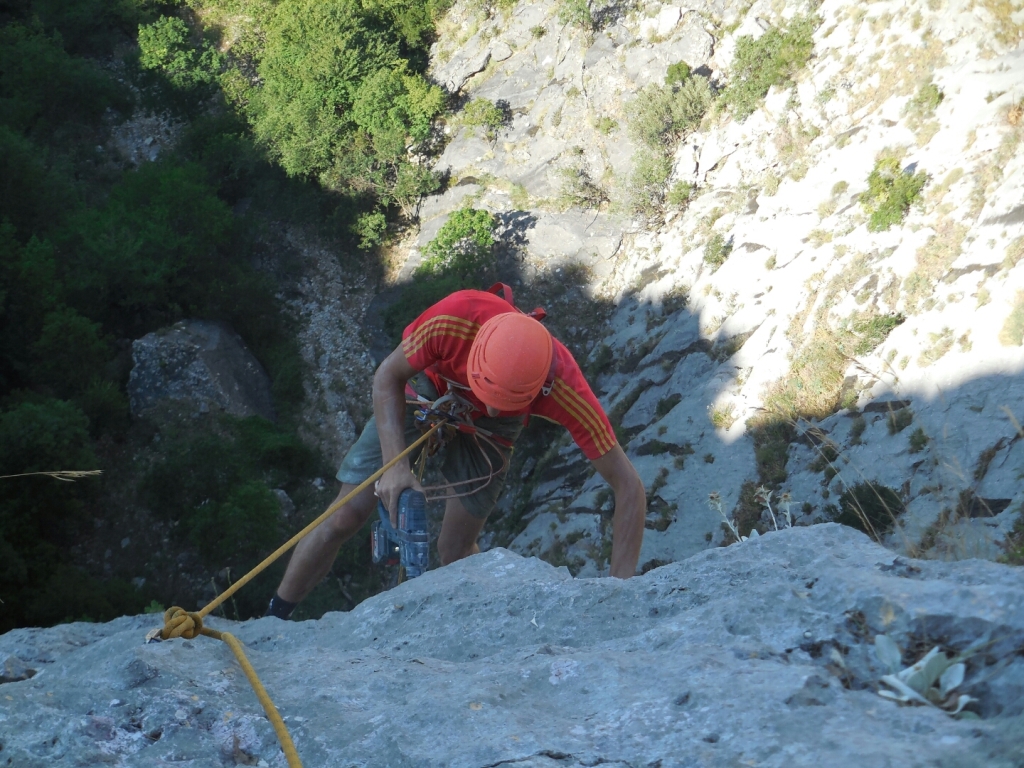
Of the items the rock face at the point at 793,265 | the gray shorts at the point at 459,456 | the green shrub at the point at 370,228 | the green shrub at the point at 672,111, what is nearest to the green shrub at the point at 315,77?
the green shrub at the point at 370,228

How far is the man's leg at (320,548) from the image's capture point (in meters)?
4.09

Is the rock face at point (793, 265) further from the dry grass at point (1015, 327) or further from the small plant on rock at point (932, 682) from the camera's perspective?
the small plant on rock at point (932, 682)

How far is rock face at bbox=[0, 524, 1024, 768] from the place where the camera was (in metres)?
1.56

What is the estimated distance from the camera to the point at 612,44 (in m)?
12.9

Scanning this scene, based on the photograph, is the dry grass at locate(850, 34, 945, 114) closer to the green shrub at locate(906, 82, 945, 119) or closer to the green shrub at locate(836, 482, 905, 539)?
the green shrub at locate(906, 82, 945, 119)

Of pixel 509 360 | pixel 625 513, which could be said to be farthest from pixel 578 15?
pixel 625 513

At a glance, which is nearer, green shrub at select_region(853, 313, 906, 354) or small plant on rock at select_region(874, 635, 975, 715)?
small plant on rock at select_region(874, 635, 975, 715)

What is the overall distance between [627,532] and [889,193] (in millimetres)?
6134

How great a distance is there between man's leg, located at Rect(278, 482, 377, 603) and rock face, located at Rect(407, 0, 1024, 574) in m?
2.45

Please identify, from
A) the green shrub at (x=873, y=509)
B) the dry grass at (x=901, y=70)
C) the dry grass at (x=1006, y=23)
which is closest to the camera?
the green shrub at (x=873, y=509)

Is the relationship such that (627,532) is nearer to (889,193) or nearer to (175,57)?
(889,193)

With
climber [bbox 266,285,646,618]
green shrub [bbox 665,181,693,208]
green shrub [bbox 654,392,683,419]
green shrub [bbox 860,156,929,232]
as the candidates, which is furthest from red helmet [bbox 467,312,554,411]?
green shrub [bbox 665,181,693,208]

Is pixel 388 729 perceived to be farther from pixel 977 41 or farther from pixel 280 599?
pixel 977 41

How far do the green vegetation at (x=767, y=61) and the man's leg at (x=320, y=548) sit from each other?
8.86 metres
